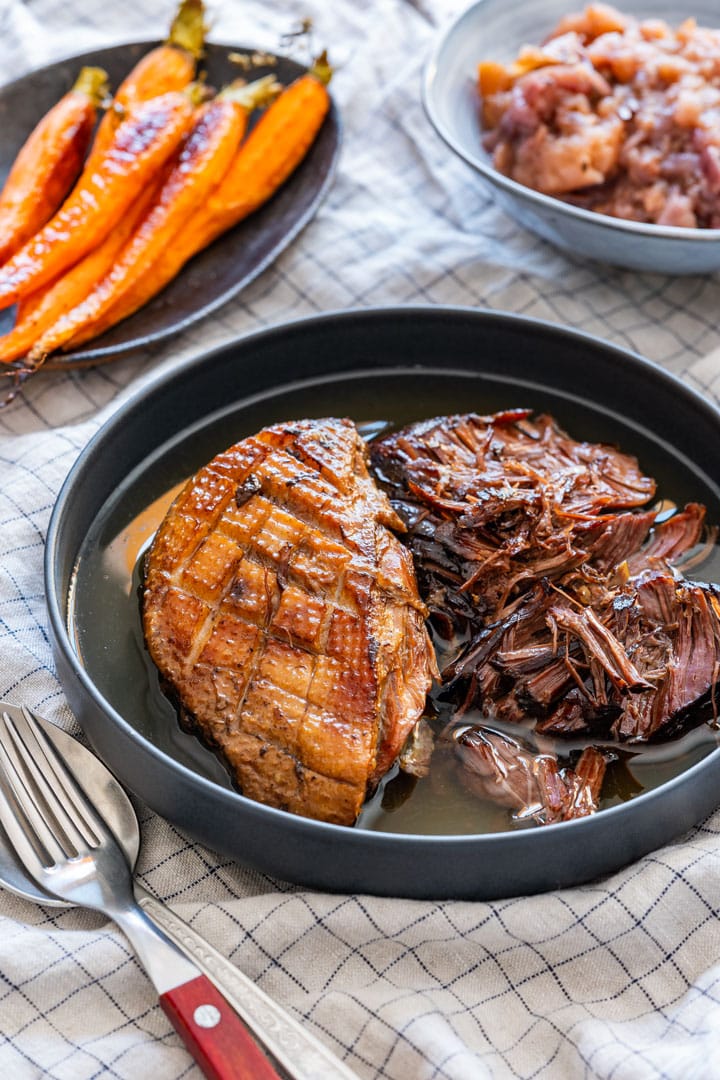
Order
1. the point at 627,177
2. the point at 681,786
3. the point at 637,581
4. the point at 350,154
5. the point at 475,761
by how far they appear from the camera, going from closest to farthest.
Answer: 1. the point at 681,786
2. the point at 475,761
3. the point at 637,581
4. the point at 627,177
5. the point at 350,154

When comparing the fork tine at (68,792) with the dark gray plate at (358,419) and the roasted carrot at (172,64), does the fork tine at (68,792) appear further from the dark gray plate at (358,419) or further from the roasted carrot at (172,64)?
the roasted carrot at (172,64)

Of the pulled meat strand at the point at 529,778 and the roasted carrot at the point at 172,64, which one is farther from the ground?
the roasted carrot at the point at 172,64

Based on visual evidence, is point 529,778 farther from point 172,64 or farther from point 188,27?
point 188,27

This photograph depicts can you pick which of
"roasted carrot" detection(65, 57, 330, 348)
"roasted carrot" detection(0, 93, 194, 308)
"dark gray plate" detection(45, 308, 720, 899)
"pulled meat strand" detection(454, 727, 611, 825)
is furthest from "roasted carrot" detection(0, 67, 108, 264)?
"pulled meat strand" detection(454, 727, 611, 825)

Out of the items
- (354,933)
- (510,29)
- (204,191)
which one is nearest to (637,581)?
(354,933)

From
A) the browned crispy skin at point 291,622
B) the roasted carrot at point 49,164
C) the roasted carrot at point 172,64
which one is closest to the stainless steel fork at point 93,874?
the browned crispy skin at point 291,622

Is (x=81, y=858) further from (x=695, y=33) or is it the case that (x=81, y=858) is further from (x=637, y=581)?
(x=695, y=33)

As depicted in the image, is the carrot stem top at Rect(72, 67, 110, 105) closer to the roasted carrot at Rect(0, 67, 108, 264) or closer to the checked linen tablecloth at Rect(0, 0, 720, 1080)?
the roasted carrot at Rect(0, 67, 108, 264)
